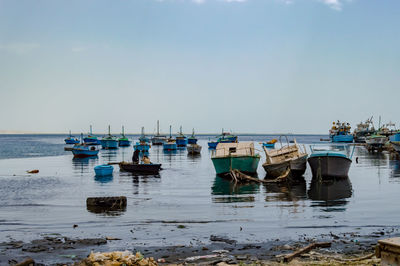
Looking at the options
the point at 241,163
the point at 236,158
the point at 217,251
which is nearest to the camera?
the point at 217,251

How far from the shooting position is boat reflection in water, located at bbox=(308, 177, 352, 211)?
22047 millimetres

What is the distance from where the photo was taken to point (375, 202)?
22.6 meters

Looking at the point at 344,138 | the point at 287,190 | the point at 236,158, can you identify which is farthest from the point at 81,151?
the point at 344,138

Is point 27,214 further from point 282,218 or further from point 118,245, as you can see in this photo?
point 282,218

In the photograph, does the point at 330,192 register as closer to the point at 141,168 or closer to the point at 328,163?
the point at 328,163

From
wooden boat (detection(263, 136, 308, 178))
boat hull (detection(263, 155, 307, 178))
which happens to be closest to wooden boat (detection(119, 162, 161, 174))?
wooden boat (detection(263, 136, 308, 178))

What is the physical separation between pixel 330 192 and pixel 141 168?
67.6ft

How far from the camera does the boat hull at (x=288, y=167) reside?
109 ft

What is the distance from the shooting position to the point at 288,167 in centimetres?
3309

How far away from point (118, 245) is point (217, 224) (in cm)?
484

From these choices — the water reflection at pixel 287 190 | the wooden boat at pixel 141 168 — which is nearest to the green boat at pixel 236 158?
the water reflection at pixel 287 190

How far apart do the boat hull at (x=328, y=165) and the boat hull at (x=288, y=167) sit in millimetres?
1458

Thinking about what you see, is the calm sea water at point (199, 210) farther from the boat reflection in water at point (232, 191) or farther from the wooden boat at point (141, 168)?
the wooden boat at point (141, 168)

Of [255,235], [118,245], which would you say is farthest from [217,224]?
[118,245]
